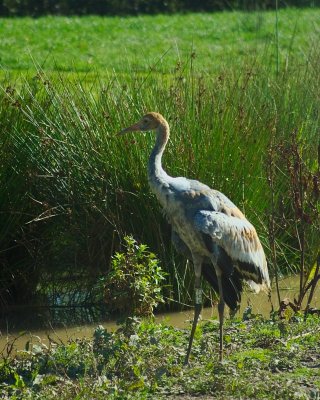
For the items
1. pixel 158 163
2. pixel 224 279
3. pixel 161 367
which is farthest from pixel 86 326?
pixel 161 367

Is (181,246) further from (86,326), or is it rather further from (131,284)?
(86,326)

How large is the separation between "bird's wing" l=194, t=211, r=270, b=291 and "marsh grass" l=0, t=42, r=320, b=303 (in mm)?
1128

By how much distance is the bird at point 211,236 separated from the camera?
7.54 m

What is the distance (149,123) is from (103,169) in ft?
3.48

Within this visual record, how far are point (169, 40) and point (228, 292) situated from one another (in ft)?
62.5

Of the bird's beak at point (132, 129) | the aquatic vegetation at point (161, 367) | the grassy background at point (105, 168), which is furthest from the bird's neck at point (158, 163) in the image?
the aquatic vegetation at point (161, 367)

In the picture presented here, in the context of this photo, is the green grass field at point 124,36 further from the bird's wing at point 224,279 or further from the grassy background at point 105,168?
the bird's wing at point 224,279

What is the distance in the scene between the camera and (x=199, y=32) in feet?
94.0

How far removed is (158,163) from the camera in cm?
784

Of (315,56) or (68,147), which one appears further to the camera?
(315,56)

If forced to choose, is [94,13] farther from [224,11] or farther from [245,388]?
[245,388]

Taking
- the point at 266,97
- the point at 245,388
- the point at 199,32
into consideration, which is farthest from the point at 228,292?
the point at 199,32

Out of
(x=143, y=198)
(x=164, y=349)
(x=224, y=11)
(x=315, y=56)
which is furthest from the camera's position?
(x=224, y=11)

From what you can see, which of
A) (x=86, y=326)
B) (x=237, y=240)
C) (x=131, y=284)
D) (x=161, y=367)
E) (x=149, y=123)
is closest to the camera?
(x=161, y=367)
